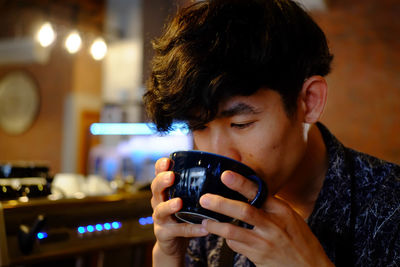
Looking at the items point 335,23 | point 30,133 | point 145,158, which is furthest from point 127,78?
point 30,133

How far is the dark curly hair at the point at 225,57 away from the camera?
74 cm

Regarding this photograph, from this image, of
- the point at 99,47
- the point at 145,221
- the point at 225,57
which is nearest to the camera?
the point at 225,57

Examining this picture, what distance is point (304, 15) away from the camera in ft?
2.97

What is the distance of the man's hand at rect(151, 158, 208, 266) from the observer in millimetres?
711

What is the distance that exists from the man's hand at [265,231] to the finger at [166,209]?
2.2 inches

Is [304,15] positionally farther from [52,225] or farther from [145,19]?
[145,19]

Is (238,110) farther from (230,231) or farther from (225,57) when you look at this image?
(230,231)

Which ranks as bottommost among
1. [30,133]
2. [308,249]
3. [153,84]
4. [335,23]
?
[30,133]

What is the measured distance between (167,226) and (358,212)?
0.43 metres

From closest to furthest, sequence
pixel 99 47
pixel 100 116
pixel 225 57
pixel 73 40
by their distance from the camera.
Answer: pixel 225 57
pixel 73 40
pixel 99 47
pixel 100 116

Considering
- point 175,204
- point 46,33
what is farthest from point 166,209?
point 46,33

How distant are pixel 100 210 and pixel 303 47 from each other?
2.73ft

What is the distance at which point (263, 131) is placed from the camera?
0.79 metres

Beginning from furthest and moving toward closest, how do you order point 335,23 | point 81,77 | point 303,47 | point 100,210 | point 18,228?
point 81,77
point 335,23
point 100,210
point 18,228
point 303,47
